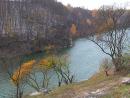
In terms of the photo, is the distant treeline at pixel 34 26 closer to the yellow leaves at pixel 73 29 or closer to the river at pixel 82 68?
the yellow leaves at pixel 73 29

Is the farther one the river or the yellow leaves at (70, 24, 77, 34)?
the yellow leaves at (70, 24, 77, 34)

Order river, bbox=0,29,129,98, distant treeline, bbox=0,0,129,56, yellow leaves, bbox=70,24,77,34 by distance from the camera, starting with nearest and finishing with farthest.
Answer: river, bbox=0,29,129,98, distant treeline, bbox=0,0,129,56, yellow leaves, bbox=70,24,77,34

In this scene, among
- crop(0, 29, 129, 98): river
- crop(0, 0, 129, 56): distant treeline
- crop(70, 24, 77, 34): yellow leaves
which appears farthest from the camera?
crop(70, 24, 77, 34): yellow leaves

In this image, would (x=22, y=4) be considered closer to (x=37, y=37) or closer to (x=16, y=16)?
(x=16, y=16)

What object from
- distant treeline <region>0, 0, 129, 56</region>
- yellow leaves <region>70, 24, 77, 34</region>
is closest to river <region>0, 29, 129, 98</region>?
distant treeline <region>0, 0, 129, 56</region>

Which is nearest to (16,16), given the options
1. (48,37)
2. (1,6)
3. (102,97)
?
(1,6)

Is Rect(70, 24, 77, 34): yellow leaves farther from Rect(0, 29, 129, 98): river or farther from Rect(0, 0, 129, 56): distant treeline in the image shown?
Rect(0, 29, 129, 98): river

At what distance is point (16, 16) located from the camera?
386 feet

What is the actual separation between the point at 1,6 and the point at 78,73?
67232 mm

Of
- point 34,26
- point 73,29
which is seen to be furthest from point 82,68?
point 73,29

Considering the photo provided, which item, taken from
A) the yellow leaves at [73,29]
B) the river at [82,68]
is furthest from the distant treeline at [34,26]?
the river at [82,68]

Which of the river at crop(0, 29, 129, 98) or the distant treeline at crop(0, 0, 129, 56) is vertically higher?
the distant treeline at crop(0, 0, 129, 56)

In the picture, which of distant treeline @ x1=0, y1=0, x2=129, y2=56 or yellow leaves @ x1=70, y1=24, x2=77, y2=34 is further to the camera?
yellow leaves @ x1=70, y1=24, x2=77, y2=34

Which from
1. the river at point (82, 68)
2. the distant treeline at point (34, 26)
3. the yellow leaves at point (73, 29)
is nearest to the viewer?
the river at point (82, 68)
